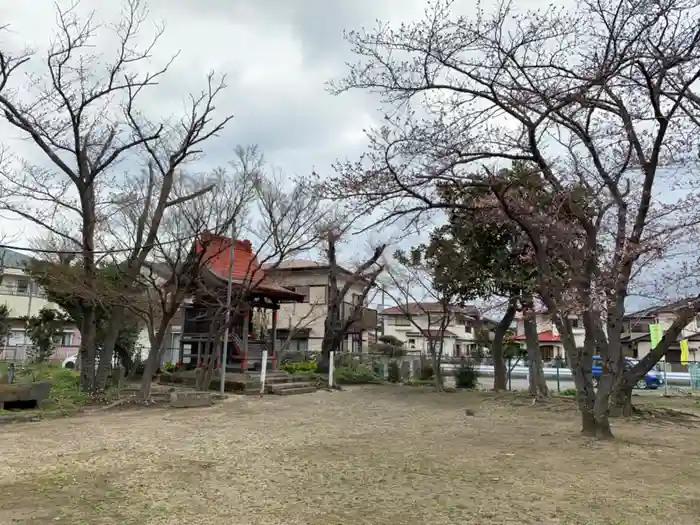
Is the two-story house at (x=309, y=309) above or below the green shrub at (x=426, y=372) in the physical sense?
above

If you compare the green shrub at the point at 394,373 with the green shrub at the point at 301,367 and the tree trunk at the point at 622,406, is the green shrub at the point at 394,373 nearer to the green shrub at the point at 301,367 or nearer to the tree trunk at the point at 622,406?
the green shrub at the point at 301,367

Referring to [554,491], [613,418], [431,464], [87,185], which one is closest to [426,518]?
[554,491]

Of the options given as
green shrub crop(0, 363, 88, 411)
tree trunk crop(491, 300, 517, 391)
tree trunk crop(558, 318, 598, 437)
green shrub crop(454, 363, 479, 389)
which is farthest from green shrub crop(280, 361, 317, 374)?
tree trunk crop(558, 318, 598, 437)

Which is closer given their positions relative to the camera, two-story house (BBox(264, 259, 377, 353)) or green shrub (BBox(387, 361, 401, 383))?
green shrub (BBox(387, 361, 401, 383))

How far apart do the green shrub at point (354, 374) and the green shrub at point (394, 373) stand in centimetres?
51

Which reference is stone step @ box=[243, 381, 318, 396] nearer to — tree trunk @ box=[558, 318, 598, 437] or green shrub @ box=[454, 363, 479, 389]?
green shrub @ box=[454, 363, 479, 389]

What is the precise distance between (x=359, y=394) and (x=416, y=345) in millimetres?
32080

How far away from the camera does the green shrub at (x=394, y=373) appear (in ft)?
69.9

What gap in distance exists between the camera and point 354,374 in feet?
68.1

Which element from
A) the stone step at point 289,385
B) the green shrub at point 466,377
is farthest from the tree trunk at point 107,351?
the green shrub at point 466,377

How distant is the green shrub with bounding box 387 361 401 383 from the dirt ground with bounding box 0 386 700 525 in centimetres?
1078

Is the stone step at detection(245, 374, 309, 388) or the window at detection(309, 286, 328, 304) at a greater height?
the window at detection(309, 286, 328, 304)

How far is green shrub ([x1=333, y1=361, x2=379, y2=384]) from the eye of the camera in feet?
66.8

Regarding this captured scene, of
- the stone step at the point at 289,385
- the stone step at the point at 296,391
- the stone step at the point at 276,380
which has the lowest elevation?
the stone step at the point at 296,391
